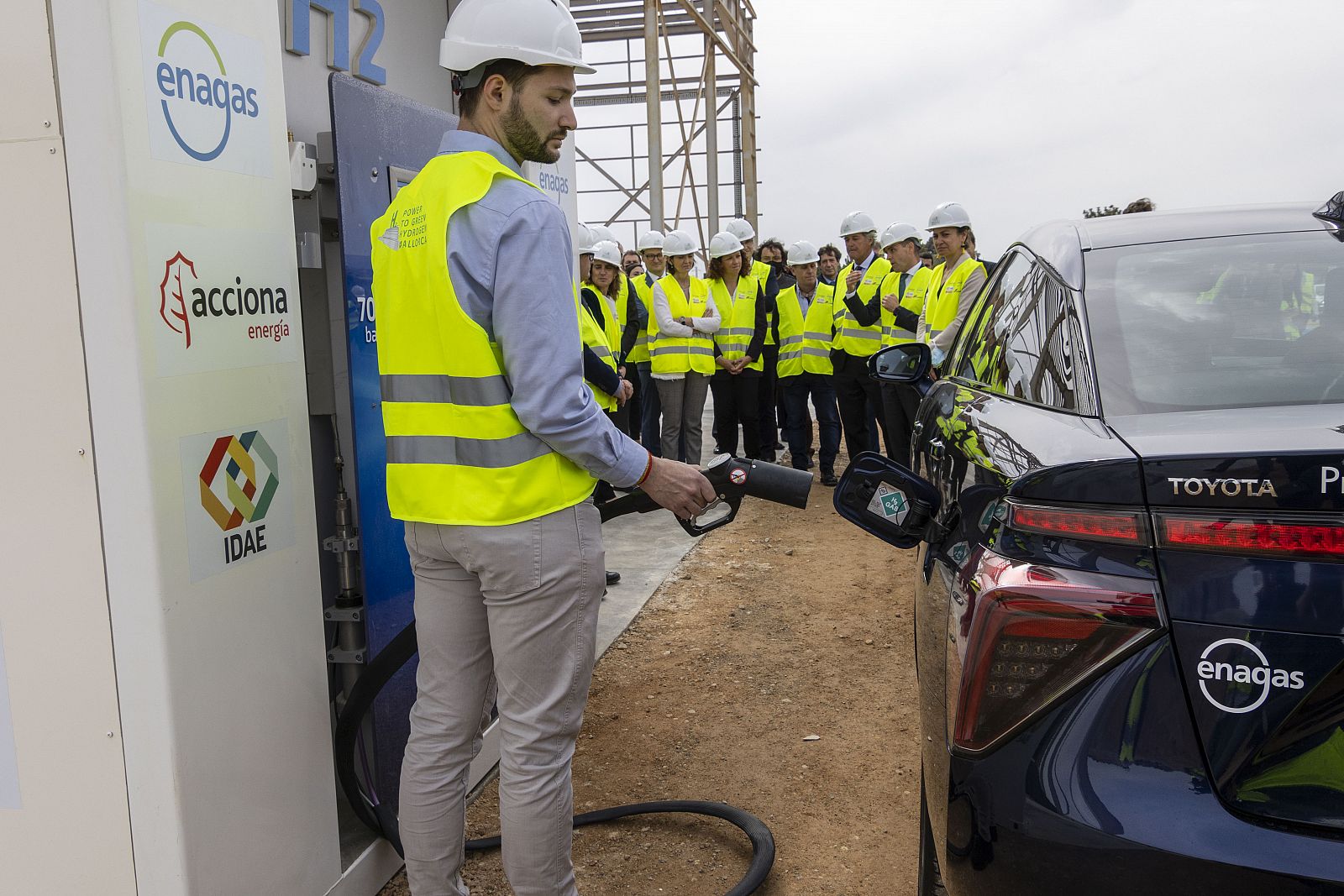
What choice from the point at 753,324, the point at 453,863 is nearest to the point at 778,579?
the point at 753,324

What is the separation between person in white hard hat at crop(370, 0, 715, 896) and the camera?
2047 millimetres

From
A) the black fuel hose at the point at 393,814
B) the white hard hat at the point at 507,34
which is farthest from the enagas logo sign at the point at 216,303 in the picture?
the black fuel hose at the point at 393,814

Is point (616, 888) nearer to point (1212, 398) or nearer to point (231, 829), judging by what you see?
point (231, 829)

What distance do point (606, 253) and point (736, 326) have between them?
1.78 metres

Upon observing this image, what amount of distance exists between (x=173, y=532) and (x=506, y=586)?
2.11 ft

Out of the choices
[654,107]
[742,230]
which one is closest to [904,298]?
[742,230]

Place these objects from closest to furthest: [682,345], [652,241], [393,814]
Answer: [393,814] < [682,345] < [652,241]

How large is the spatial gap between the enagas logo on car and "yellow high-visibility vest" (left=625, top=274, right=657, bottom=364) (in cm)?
719

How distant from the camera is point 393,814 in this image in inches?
114

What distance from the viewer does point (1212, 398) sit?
1824mm

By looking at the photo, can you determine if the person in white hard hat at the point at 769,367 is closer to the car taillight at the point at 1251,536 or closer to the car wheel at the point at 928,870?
the car wheel at the point at 928,870

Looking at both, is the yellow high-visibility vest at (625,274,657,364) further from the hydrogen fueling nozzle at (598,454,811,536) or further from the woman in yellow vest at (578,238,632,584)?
the hydrogen fueling nozzle at (598,454,811,536)

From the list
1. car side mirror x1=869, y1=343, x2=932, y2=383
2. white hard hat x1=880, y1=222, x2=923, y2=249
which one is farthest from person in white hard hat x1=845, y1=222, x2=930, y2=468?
car side mirror x1=869, y1=343, x2=932, y2=383

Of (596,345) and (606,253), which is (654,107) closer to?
(606,253)
